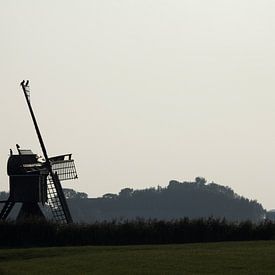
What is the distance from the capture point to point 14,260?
44531mm

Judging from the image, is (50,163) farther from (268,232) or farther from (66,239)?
(268,232)

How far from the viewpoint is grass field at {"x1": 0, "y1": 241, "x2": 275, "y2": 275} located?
116ft

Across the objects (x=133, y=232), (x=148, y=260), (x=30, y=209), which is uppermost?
(x=30, y=209)

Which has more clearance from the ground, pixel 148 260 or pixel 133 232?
pixel 133 232

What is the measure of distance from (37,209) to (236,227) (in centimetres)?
1779

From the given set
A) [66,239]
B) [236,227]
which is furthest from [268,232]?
[66,239]

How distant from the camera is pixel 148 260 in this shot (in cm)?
3906

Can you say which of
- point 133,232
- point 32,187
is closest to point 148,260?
point 133,232

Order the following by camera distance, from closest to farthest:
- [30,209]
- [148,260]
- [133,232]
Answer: [148,260] < [133,232] < [30,209]

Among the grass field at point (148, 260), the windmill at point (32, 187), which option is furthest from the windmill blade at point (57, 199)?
the grass field at point (148, 260)

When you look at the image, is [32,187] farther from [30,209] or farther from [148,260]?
[148,260]

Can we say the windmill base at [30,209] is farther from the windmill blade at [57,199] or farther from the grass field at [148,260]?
the grass field at [148,260]

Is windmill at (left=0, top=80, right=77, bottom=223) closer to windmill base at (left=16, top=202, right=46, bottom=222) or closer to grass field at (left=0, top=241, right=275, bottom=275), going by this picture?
windmill base at (left=16, top=202, right=46, bottom=222)

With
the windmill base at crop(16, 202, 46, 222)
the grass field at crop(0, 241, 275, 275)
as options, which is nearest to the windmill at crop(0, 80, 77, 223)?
the windmill base at crop(16, 202, 46, 222)
